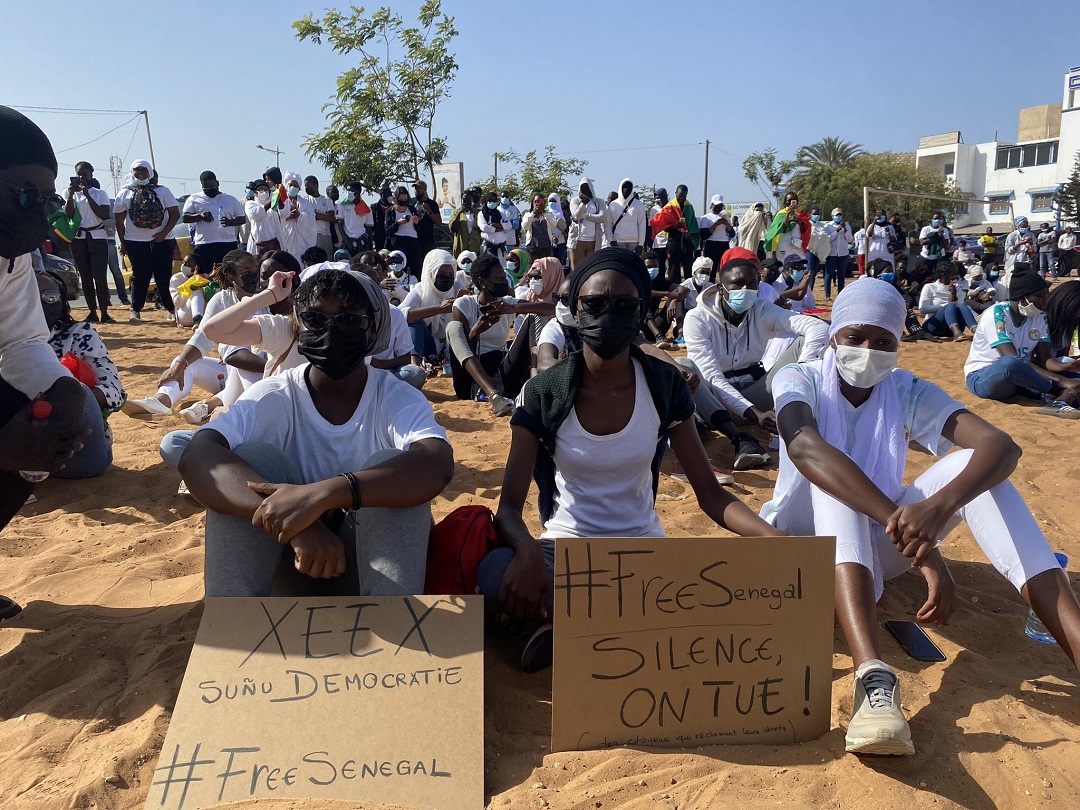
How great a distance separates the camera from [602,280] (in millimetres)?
2916

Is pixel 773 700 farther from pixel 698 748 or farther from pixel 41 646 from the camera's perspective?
pixel 41 646

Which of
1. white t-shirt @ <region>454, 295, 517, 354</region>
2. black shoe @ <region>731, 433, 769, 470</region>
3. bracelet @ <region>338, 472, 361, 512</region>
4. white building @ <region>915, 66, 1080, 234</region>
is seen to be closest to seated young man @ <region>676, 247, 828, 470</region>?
black shoe @ <region>731, 433, 769, 470</region>

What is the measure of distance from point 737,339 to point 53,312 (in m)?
4.66

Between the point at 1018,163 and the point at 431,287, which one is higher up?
the point at 1018,163

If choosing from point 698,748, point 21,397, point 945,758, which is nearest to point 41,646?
point 21,397

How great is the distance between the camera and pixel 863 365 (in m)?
2.99

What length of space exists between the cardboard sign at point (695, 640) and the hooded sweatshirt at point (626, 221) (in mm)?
12282

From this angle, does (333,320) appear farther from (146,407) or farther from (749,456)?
(146,407)

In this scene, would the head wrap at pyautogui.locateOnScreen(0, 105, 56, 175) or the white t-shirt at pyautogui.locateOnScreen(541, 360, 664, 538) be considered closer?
the head wrap at pyautogui.locateOnScreen(0, 105, 56, 175)

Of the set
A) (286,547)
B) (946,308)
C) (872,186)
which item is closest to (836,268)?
(946,308)

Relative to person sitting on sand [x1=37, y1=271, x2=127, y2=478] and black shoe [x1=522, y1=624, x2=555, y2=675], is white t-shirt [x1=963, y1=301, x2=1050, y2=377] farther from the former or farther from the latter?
person sitting on sand [x1=37, y1=271, x2=127, y2=478]

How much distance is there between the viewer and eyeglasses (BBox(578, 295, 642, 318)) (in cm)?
287

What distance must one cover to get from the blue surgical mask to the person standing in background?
32.8 ft

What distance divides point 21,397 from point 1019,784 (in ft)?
11.9
